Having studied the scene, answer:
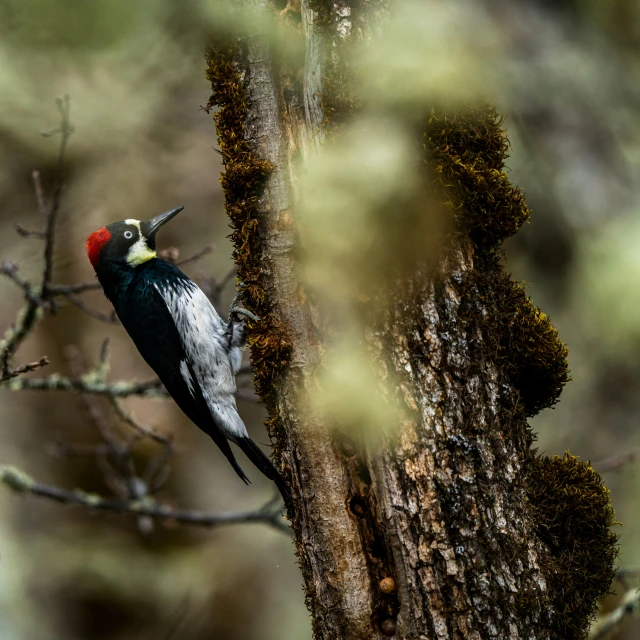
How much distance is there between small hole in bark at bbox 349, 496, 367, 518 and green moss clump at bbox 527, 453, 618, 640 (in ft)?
1.79

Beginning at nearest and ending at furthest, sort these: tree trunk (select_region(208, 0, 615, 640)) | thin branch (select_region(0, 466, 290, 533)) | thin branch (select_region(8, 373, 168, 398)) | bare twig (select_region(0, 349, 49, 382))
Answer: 1. tree trunk (select_region(208, 0, 615, 640))
2. bare twig (select_region(0, 349, 49, 382))
3. thin branch (select_region(8, 373, 168, 398))
4. thin branch (select_region(0, 466, 290, 533))

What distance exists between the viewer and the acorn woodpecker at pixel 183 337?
3.93 m

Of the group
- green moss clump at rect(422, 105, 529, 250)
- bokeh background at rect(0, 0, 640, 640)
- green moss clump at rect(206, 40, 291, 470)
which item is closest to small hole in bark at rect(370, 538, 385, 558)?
green moss clump at rect(206, 40, 291, 470)

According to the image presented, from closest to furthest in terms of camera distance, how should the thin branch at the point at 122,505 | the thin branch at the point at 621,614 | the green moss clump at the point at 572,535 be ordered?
the green moss clump at the point at 572,535, the thin branch at the point at 621,614, the thin branch at the point at 122,505

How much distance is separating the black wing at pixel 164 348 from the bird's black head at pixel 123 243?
22 centimetres

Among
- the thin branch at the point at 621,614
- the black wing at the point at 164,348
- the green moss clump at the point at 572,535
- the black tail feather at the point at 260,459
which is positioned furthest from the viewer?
the black wing at the point at 164,348

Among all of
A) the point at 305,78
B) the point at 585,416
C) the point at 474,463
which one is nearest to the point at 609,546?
the point at 474,463

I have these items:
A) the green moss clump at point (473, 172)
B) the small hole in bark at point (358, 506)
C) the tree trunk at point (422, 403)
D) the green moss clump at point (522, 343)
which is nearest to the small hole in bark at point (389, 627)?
the tree trunk at point (422, 403)

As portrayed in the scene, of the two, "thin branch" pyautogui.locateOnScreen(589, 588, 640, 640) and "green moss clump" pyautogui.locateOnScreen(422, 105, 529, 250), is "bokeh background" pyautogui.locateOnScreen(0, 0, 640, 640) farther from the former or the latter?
"thin branch" pyautogui.locateOnScreen(589, 588, 640, 640)

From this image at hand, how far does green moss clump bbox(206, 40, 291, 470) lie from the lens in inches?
105

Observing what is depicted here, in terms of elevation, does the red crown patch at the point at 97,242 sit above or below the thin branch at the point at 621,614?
above

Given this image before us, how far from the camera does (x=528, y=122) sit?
5504mm

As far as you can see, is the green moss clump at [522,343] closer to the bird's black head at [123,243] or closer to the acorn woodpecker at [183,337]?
Answer: the acorn woodpecker at [183,337]

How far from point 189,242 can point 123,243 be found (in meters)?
3.11
